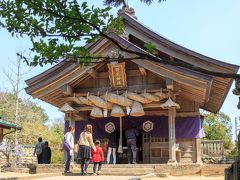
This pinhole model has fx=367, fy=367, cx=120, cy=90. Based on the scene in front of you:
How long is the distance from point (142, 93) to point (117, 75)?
1.35 m

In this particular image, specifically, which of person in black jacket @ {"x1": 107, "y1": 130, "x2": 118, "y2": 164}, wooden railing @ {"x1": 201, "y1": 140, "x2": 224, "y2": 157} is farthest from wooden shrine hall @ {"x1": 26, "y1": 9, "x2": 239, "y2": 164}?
wooden railing @ {"x1": 201, "y1": 140, "x2": 224, "y2": 157}

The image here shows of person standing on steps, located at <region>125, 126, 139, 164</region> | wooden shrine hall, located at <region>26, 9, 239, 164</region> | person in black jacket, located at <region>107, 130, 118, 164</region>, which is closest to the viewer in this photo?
wooden shrine hall, located at <region>26, 9, 239, 164</region>

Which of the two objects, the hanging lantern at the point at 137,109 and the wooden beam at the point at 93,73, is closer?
the hanging lantern at the point at 137,109

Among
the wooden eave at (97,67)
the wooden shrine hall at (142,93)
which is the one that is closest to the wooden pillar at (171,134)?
the wooden shrine hall at (142,93)

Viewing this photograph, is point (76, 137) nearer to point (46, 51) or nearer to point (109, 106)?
point (109, 106)

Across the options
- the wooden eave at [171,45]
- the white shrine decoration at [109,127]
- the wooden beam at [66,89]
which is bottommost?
the white shrine decoration at [109,127]

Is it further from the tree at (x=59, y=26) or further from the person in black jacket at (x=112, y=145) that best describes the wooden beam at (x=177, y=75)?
the tree at (x=59, y=26)

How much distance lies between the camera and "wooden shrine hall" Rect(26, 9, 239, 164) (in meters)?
14.4

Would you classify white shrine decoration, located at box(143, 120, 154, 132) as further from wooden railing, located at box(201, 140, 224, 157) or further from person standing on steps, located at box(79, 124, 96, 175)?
wooden railing, located at box(201, 140, 224, 157)

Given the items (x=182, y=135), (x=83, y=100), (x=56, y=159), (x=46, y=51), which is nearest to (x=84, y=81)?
(x=83, y=100)

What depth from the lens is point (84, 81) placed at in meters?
16.4

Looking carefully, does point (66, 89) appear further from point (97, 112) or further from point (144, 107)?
point (144, 107)

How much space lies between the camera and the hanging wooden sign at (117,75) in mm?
15031

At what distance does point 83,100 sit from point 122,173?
4035mm
